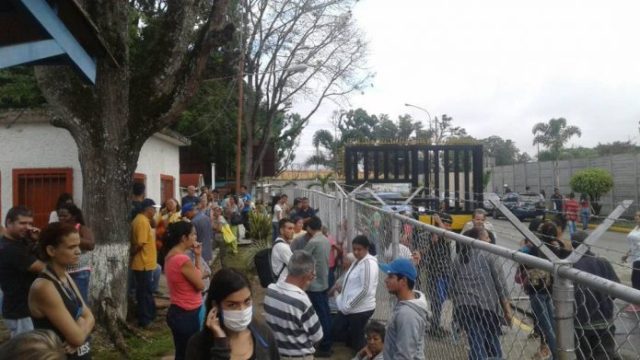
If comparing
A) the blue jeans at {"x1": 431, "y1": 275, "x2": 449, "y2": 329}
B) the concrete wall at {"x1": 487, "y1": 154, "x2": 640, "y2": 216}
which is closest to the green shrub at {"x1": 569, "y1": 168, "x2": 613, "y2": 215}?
the concrete wall at {"x1": 487, "y1": 154, "x2": 640, "y2": 216}

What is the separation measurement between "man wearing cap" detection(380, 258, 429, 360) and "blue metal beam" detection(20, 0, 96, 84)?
9.38 feet

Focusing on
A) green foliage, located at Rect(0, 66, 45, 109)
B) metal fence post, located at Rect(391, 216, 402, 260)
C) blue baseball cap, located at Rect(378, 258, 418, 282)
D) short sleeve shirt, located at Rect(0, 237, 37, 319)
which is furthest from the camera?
green foliage, located at Rect(0, 66, 45, 109)

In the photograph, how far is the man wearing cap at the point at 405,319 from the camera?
3.69 m

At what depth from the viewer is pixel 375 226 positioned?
23.3ft

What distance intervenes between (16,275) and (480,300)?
11.5ft

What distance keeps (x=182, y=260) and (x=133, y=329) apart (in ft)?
9.37

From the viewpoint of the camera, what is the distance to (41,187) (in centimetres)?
1107

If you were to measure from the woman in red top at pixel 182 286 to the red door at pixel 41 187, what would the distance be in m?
6.95

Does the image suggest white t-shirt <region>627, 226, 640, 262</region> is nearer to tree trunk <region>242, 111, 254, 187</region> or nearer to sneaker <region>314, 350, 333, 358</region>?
sneaker <region>314, 350, 333, 358</region>

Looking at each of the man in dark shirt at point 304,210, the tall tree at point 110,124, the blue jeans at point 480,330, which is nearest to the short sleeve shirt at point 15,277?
the tall tree at point 110,124

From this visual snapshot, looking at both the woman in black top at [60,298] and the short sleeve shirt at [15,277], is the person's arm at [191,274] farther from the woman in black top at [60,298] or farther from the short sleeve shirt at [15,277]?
the woman in black top at [60,298]

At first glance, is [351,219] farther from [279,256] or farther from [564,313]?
[564,313]

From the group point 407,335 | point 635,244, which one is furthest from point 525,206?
point 407,335

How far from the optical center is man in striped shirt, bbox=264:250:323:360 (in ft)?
13.5
